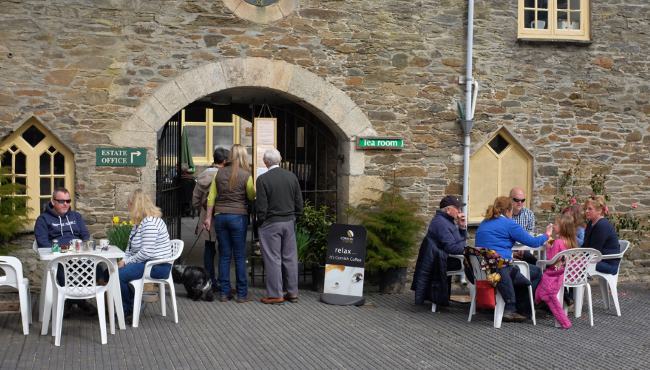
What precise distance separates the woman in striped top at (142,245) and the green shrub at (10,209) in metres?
1.95

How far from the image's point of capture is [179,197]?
1257cm

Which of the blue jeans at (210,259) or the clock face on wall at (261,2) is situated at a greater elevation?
the clock face on wall at (261,2)

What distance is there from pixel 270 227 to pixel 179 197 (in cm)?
293

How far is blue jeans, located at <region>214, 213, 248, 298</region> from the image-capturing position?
10023 mm

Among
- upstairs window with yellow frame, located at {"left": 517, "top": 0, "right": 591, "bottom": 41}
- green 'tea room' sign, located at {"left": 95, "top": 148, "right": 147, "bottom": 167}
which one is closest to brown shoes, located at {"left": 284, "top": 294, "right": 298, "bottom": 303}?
green 'tea room' sign, located at {"left": 95, "top": 148, "right": 147, "bottom": 167}

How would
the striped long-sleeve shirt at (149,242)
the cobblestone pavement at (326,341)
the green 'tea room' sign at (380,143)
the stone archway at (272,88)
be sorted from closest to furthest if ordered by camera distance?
the cobblestone pavement at (326,341), the striped long-sleeve shirt at (149,242), the stone archway at (272,88), the green 'tea room' sign at (380,143)

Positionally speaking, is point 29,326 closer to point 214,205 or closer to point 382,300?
point 214,205

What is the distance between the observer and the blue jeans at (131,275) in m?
8.66

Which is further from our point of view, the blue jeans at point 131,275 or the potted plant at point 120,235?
the potted plant at point 120,235

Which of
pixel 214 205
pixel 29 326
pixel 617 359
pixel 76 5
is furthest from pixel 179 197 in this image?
pixel 617 359

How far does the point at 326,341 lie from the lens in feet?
27.1

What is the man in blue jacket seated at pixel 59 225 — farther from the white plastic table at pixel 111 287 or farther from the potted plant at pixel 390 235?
the potted plant at pixel 390 235

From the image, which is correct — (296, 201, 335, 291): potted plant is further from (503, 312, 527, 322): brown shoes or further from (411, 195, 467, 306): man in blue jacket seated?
(503, 312, 527, 322): brown shoes

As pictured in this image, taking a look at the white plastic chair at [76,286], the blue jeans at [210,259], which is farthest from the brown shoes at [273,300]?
the white plastic chair at [76,286]
